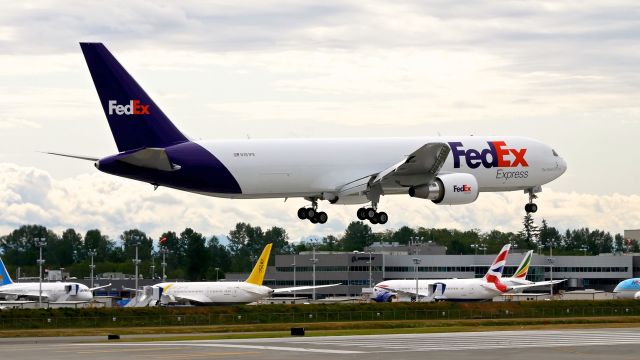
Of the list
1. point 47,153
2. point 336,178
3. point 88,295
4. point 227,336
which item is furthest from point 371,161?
point 88,295

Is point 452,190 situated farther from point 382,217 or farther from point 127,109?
point 127,109

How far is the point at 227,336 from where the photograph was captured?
80438mm

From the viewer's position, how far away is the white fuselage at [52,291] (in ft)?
483

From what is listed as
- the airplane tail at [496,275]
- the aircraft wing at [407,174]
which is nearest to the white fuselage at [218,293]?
the airplane tail at [496,275]

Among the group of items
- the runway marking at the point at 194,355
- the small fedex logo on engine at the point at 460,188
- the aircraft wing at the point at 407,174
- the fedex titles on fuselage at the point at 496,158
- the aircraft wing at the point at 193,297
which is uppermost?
the fedex titles on fuselage at the point at 496,158

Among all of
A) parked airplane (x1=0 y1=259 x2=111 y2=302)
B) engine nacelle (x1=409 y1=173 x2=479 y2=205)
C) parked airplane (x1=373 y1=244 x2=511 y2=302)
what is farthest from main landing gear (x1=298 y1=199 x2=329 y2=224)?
parked airplane (x1=0 y1=259 x2=111 y2=302)

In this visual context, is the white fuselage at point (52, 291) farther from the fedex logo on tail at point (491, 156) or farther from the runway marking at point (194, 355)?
the runway marking at point (194, 355)

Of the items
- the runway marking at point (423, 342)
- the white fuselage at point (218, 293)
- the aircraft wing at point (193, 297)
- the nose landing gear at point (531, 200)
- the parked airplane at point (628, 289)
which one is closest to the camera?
the runway marking at point (423, 342)

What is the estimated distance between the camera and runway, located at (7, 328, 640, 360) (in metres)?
57.0

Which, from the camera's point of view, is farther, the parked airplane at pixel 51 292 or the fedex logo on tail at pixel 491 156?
the parked airplane at pixel 51 292

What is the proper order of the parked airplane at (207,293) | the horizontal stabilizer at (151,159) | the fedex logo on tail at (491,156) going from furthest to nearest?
the parked airplane at (207,293)
the fedex logo on tail at (491,156)
the horizontal stabilizer at (151,159)

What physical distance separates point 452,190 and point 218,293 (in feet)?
180

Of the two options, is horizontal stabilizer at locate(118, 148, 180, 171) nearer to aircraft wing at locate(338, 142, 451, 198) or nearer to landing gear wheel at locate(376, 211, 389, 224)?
aircraft wing at locate(338, 142, 451, 198)

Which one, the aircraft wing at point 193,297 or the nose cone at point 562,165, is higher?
the nose cone at point 562,165
